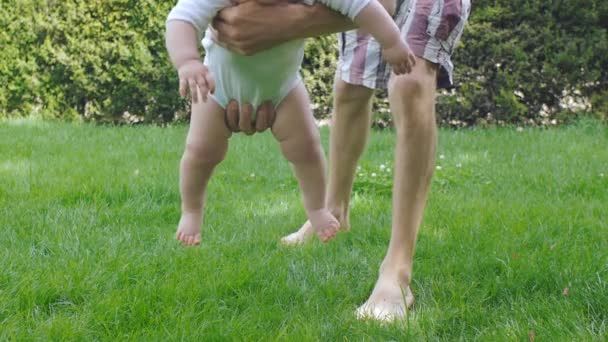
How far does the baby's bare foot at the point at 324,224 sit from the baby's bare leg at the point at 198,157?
1.22ft

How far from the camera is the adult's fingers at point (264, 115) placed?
7.79 ft

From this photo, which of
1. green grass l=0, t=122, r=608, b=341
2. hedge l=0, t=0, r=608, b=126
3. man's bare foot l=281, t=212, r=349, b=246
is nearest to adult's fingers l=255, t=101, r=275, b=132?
green grass l=0, t=122, r=608, b=341

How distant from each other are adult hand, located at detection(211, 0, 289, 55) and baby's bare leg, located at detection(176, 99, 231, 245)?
0.84 ft

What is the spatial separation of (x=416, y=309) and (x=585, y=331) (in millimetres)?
527

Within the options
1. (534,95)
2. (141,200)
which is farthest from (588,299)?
(534,95)

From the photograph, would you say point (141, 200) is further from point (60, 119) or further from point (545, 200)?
point (60, 119)

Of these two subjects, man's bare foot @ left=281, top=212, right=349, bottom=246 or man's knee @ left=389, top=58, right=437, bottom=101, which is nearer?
man's knee @ left=389, top=58, right=437, bottom=101

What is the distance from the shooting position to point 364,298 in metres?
2.62

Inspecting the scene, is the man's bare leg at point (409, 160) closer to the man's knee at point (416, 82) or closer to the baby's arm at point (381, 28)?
the man's knee at point (416, 82)

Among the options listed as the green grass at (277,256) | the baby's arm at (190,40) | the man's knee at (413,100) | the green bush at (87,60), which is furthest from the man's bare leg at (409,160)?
the green bush at (87,60)

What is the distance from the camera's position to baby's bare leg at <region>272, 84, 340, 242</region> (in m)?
2.42

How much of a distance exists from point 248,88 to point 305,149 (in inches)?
11.3

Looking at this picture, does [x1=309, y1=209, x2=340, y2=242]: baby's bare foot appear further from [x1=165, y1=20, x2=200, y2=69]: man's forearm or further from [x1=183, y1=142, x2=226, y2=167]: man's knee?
[x1=165, y1=20, x2=200, y2=69]: man's forearm

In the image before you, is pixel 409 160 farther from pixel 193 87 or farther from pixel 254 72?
pixel 193 87
